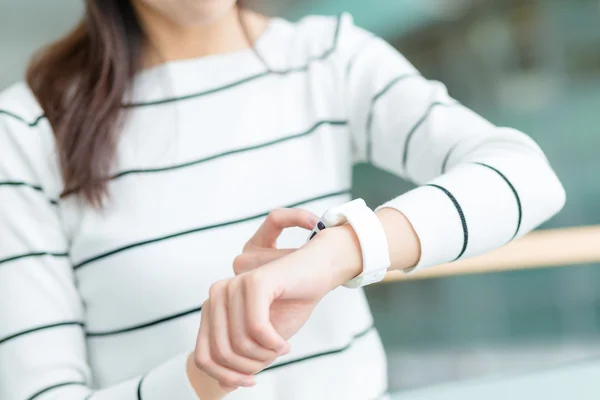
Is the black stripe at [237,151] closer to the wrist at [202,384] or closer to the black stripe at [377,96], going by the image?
the black stripe at [377,96]

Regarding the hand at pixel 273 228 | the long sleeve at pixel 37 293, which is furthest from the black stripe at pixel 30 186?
the hand at pixel 273 228

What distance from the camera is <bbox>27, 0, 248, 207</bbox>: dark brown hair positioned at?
1.89 ft

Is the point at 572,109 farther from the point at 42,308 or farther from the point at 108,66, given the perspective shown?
the point at 42,308

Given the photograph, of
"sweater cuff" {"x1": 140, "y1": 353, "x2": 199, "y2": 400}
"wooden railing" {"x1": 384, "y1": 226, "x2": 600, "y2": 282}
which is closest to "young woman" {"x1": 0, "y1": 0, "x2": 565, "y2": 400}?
"sweater cuff" {"x1": 140, "y1": 353, "x2": 199, "y2": 400}

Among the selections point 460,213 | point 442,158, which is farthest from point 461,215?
point 442,158

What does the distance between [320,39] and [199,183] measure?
0.71 ft

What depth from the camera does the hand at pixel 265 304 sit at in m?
0.36

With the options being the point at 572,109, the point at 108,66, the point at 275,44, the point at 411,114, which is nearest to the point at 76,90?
the point at 108,66

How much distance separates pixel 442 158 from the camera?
1.80 feet

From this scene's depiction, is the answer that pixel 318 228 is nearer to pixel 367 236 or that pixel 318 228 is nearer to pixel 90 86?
pixel 367 236

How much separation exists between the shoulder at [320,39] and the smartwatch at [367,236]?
0.27 meters

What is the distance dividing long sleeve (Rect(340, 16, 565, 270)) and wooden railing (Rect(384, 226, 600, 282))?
1.06ft

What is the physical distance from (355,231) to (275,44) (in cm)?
34

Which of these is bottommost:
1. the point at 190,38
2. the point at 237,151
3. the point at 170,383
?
the point at 170,383
